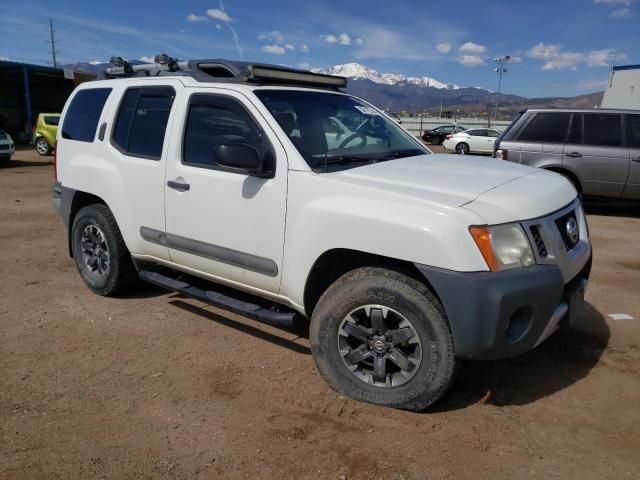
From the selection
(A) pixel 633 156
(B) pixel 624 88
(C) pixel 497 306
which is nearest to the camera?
(C) pixel 497 306

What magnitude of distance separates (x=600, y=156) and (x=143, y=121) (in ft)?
25.3

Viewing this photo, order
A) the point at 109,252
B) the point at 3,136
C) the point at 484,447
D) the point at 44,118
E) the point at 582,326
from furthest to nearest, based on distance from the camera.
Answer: the point at 44,118
the point at 3,136
the point at 109,252
the point at 582,326
the point at 484,447

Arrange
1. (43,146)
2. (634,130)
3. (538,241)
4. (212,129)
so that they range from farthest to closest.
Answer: (43,146)
(634,130)
(212,129)
(538,241)

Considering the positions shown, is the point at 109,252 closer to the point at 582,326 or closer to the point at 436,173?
the point at 436,173

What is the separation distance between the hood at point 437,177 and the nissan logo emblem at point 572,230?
0.42 meters

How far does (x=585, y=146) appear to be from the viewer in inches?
348

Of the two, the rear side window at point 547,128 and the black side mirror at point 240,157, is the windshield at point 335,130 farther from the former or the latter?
the rear side window at point 547,128

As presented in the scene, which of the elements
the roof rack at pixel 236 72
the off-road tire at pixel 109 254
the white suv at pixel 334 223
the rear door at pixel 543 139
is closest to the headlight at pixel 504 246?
the white suv at pixel 334 223

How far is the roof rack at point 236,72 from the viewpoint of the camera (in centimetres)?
370

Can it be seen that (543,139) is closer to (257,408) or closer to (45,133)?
(257,408)

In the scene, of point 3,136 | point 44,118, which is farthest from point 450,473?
point 44,118

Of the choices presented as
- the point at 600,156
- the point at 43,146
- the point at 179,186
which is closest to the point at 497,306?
the point at 179,186

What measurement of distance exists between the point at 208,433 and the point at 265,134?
1.85 metres

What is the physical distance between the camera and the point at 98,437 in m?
2.76
